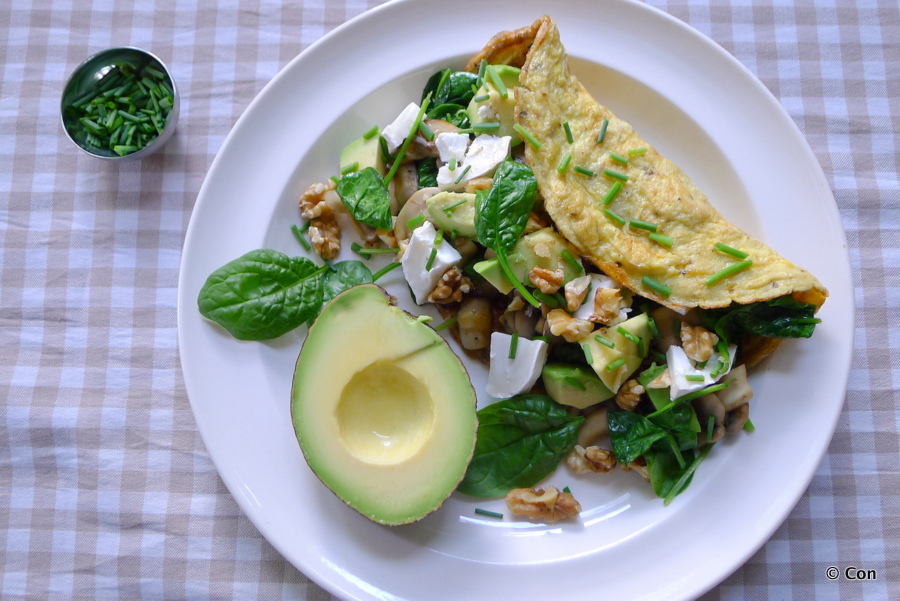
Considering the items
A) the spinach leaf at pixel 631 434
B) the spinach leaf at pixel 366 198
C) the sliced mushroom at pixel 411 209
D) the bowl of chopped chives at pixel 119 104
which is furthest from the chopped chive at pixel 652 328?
the bowl of chopped chives at pixel 119 104

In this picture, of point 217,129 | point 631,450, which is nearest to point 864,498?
point 631,450

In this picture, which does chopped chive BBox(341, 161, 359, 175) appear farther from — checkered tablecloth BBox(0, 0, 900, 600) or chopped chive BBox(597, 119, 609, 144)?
chopped chive BBox(597, 119, 609, 144)

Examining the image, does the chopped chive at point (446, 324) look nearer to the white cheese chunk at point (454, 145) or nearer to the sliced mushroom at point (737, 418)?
the white cheese chunk at point (454, 145)

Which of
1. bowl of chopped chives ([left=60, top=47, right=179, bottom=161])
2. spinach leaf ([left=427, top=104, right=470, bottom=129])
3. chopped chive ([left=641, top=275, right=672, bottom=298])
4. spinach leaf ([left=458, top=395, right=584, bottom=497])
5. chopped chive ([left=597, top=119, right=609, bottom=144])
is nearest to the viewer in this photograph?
chopped chive ([left=641, top=275, right=672, bottom=298])

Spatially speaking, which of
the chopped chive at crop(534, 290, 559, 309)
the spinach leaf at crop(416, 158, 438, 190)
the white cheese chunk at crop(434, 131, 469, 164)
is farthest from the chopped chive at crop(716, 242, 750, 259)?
the spinach leaf at crop(416, 158, 438, 190)

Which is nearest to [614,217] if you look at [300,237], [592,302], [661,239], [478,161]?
[661,239]

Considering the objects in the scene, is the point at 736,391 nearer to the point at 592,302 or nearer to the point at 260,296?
the point at 592,302
